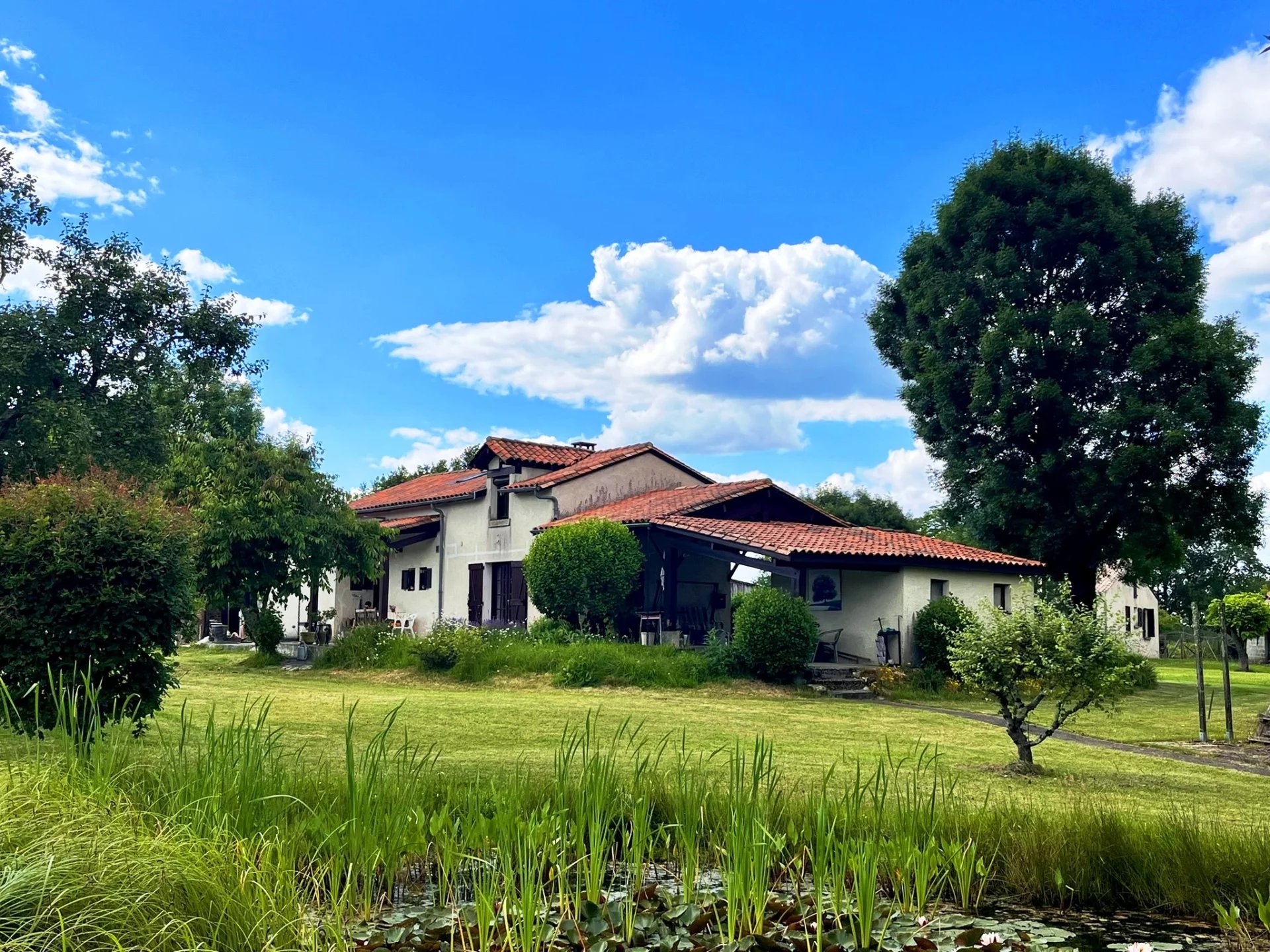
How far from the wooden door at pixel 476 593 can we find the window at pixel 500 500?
157cm

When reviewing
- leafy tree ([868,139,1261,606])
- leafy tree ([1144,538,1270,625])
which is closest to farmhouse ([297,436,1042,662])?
leafy tree ([868,139,1261,606])

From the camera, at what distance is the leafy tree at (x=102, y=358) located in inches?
812

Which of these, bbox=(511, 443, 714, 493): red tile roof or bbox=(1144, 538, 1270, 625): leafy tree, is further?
bbox=(1144, 538, 1270, 625): leafy tree

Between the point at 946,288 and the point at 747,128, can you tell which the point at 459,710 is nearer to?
the point at 747,128

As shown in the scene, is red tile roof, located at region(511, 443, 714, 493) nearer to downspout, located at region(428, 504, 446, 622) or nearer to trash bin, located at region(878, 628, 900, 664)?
downspout, located at region(428, 504, 446, 622)

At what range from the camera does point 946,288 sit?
30.5 m

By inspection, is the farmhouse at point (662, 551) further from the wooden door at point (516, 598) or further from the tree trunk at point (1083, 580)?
the tree trunk at point (1083, 580)

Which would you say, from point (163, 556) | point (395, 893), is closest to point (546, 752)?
point (163, 556)

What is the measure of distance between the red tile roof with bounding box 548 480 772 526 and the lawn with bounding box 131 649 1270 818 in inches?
275

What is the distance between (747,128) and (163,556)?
9.03 metres

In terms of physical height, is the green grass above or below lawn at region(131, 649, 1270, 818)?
below

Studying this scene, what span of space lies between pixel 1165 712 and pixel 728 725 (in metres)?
10.1

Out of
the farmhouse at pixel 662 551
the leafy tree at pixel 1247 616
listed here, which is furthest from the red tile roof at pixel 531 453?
the leafy tree at pixel 1247 616

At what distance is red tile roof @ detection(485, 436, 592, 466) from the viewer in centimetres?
3138
